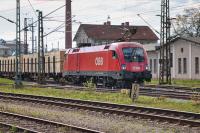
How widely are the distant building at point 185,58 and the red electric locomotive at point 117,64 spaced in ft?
67.8

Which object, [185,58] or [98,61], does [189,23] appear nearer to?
[185,58]

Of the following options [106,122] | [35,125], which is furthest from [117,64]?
[35,125]

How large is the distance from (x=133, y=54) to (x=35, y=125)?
1718 cm

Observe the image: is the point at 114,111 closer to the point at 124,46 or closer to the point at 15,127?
the point at 15,127

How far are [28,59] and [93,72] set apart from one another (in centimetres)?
2128

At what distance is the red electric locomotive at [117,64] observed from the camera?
3066 cm

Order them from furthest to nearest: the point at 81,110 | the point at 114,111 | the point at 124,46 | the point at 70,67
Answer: the point at 70,67
the point at 124,46
the point at 81,110
the point at 114,111

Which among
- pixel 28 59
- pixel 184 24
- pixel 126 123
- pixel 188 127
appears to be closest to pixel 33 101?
pixel 126 123

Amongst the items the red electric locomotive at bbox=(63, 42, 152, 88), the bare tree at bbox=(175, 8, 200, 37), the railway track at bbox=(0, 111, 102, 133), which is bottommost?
the railway track at bbox=(0, 111, 102, 133)

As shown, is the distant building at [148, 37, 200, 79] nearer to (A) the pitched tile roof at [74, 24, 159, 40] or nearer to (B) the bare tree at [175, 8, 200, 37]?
(B) the bare tree at [175, 8, 200, 37]

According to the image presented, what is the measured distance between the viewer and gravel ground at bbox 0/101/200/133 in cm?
1346

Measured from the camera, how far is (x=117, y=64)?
30.8m

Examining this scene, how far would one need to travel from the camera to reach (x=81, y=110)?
19.6 m

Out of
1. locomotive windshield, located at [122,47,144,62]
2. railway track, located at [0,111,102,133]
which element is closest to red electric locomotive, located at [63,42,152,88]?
locomotive windshield, located at [122,47,144,62]
